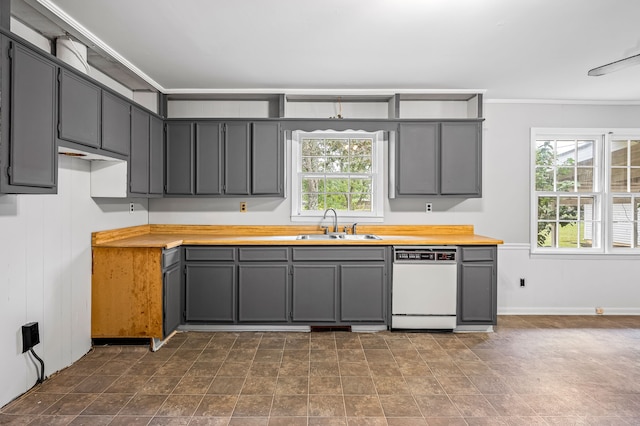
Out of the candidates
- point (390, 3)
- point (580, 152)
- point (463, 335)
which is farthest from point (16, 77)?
point (580, 152)

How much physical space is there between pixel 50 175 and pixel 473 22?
3033mm

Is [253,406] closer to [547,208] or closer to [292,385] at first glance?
[292,385]

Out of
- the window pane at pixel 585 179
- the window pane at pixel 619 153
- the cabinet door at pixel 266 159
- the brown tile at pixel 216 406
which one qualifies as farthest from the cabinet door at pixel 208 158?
the window pane at pixel 619 153

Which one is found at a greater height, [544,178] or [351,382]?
[544,178]

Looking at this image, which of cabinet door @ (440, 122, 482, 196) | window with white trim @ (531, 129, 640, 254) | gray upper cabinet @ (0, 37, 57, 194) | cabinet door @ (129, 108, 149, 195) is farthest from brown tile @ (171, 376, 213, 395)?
window with white trim @ (531, 129, 640, 254)

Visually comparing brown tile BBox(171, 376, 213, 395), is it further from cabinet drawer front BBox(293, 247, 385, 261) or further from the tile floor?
cabinet drawer front BBox(293, 247, 385, 261)

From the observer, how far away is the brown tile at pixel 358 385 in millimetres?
2469

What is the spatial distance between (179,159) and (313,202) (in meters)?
1.59

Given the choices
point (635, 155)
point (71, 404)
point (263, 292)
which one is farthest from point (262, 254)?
point (635, 155)

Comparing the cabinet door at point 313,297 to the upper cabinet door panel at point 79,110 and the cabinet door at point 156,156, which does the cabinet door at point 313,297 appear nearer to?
the cabinet door at point 156,156

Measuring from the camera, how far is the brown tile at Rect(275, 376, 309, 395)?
97.2 inches

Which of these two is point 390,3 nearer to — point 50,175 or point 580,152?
point 50,175

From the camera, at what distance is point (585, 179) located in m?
4.42

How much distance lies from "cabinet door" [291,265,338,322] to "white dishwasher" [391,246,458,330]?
0.63 m
